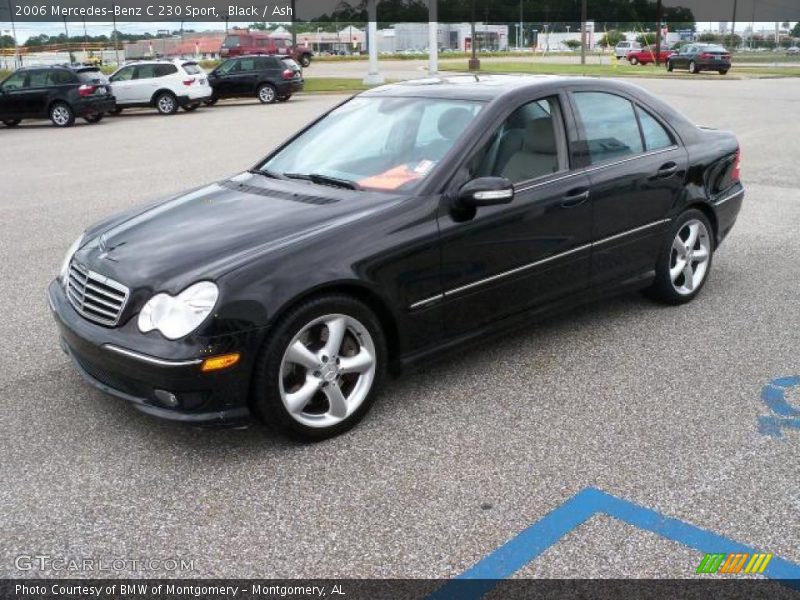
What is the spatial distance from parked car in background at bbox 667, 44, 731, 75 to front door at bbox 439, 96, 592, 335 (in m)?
40.8

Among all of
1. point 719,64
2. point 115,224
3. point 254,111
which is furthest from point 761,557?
point 719,64

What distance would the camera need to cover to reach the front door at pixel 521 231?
4.15 metres

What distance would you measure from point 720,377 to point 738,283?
6.55 ft

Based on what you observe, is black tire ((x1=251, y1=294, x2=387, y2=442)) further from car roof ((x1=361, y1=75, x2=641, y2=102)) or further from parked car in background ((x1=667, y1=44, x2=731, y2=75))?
parked car in background ((x1=667, y1=44, x2=731, y2=75))

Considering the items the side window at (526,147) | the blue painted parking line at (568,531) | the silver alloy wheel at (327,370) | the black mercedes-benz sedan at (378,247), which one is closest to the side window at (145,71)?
the black mercedes-benz sedan at (378,247)

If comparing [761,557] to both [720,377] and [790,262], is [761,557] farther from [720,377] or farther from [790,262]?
[790,262]

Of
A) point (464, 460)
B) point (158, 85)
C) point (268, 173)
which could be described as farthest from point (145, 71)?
point (464, 460)

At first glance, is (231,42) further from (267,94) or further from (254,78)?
(267,94)

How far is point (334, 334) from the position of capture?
12.2 feet

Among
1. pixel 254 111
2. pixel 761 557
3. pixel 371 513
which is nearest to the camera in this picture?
pixel 761 557

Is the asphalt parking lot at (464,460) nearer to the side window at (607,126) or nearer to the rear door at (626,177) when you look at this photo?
the rear door at (626,177)

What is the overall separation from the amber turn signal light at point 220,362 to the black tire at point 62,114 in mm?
20124

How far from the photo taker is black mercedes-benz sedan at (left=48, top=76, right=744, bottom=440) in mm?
3471

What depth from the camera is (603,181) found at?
482 centimetres
